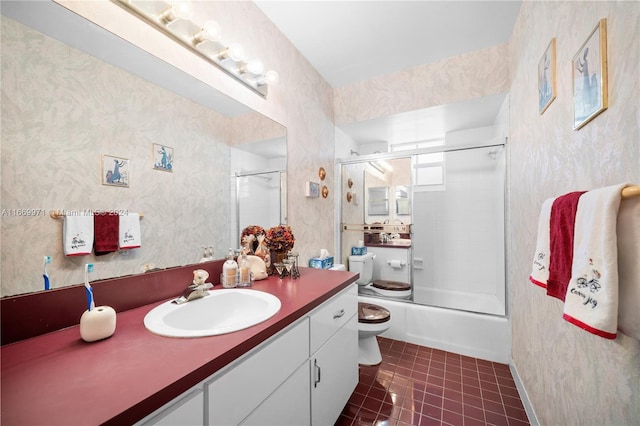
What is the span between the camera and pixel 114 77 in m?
0.94

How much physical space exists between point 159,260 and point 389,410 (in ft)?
5.06

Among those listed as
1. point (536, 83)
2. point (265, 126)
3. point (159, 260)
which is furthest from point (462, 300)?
point (159, 260)

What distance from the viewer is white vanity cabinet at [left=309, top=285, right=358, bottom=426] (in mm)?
1119

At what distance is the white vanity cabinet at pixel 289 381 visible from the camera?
24.6 inches

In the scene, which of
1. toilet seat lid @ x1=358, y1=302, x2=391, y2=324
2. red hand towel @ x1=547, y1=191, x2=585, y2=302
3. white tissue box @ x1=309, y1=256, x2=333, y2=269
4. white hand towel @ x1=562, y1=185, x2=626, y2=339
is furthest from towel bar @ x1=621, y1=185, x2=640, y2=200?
white tissue box @ x1=309, y1=256, x2=333, y2=269

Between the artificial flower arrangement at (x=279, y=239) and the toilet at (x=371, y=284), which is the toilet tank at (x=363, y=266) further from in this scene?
the artificial flower arrangement at (x=279, y=239)

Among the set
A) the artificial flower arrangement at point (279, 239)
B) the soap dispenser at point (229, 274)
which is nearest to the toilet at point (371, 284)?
the artificial flower arrangement at point (279, 239)

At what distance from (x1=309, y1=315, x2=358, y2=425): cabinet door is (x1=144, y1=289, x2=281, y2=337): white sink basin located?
34 centimetres

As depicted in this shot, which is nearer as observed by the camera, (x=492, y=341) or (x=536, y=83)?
(x=536, y=83)

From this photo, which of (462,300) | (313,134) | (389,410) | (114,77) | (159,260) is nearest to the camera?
(114,77)

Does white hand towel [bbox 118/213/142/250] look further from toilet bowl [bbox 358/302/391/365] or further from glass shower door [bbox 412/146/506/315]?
glass shower door [bbox 412/146/506/315]

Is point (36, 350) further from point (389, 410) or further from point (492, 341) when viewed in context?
point (492, 341)

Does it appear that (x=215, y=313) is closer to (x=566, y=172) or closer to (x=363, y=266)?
(x=566, y=172)

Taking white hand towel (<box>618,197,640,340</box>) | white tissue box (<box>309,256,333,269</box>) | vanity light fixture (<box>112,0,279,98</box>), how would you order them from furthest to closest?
white tissue box (<box>309,256,333,269</box>) → vanity light fixture (<box>112,0,279,98</box>) → white hand towel (<box>618,197,640,340</box>)
